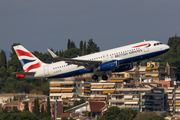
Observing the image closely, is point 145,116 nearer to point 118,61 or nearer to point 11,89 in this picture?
point 11,89

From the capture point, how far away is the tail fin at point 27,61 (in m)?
77.0

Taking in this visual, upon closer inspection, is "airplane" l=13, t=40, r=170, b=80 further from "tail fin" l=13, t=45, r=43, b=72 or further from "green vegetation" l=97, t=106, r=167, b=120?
"green vegetation" l=97, t=106, r=167, b=120

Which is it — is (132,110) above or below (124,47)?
below

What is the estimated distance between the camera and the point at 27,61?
255 ft

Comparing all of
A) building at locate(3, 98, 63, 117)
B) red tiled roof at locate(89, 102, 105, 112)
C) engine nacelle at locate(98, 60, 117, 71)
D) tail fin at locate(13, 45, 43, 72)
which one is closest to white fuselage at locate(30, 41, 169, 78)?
engine nacelle at locate(98, 60, 117, 71)

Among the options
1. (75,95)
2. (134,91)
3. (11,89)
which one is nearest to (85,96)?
(75,95)

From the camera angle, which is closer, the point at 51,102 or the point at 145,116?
the point at 145,116

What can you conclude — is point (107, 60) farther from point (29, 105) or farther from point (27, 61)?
point (29, 105)

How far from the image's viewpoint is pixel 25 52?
78938 millimetres

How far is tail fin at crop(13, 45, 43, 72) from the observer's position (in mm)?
77000

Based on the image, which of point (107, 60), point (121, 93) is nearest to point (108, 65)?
point (107, 60)

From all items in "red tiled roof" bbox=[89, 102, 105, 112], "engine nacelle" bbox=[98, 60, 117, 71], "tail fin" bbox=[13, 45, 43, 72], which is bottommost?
"red tiled roof" bbox=[89, 102, 105, 112]

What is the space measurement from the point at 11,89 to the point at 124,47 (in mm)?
56478

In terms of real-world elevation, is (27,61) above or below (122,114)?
above
